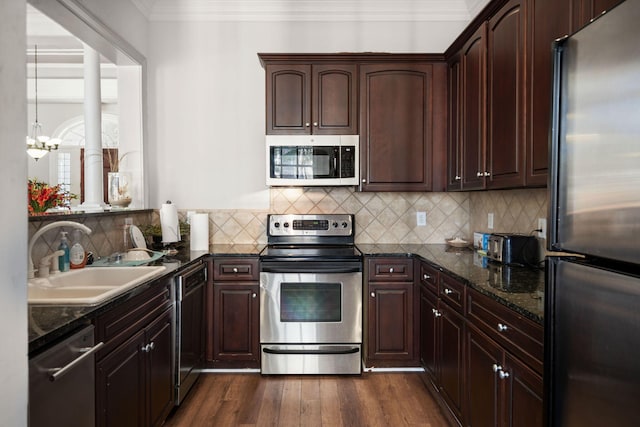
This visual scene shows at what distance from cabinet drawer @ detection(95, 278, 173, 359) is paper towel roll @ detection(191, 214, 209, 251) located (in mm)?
935

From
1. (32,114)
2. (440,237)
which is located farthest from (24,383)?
(32,114)

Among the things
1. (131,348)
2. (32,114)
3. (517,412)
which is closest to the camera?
(517,412)

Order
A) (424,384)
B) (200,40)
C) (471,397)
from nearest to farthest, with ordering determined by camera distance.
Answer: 1. (471,397)
2. (424,384)
3. (200,40)

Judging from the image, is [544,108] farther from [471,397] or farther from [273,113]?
[273,113]

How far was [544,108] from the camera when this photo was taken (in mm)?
1858

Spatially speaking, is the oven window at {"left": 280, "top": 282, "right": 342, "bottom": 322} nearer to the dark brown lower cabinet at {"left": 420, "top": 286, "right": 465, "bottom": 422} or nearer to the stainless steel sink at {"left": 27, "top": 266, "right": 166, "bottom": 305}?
the dark brown lower cabinet at {"left": 420, "top": 286, "right": 465, "bottom": 422}

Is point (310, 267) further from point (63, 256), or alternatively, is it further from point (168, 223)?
point (63, 256)

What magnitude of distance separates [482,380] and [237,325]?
1825 millimetres

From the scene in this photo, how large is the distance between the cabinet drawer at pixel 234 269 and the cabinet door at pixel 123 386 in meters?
1.13

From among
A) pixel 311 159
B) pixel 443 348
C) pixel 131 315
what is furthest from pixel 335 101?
pixel 131 315

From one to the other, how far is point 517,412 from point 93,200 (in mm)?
3002

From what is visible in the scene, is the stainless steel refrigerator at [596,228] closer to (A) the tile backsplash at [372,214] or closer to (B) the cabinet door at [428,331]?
(B) the cabinet door at [428,331]

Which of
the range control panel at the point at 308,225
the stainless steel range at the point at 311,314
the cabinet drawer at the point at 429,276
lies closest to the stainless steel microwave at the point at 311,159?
the range control panel at the point at 308,225

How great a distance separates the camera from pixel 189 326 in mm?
2691
